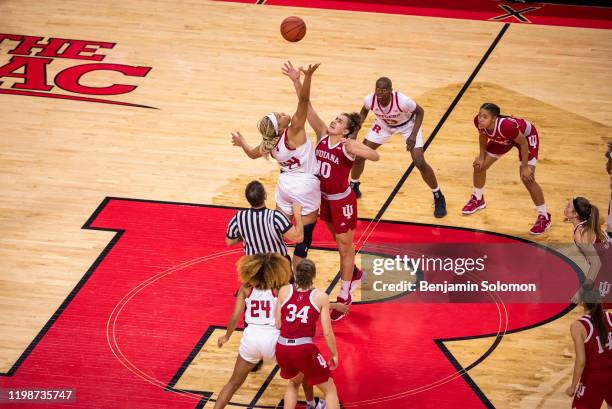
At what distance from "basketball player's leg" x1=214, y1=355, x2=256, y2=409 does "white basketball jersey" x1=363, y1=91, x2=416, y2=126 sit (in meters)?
4.21

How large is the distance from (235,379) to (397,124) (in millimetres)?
4511

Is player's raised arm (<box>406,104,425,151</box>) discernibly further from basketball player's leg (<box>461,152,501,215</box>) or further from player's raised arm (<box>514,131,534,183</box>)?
player's raised arm (<box>514,131,534,183</box>)

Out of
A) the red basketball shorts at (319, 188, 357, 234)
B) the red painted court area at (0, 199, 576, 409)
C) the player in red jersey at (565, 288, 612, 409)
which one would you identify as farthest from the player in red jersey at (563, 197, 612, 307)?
the red basketball shorts at (319, 188, 357, 234)

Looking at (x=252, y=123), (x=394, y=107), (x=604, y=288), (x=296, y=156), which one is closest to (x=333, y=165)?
(x=296, y=156)

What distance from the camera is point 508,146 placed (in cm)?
1045

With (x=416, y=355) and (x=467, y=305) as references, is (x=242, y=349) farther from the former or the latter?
(x=467, y=305)

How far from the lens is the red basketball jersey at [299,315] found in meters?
6.98

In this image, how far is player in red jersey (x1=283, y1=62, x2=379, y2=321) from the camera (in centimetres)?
862

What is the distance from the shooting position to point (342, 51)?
15.1 meters

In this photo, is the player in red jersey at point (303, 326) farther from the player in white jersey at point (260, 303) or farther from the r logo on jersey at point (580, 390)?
the r logo on jersey at point (580, 390)

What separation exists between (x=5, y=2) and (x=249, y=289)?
11.6 metres

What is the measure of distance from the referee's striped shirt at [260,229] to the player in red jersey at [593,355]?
8.24ft

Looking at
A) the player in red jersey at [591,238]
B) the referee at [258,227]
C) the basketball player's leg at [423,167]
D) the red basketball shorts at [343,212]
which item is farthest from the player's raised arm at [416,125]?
the referee at [258,227]

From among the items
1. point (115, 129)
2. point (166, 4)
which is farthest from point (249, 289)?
point (166, 4)
